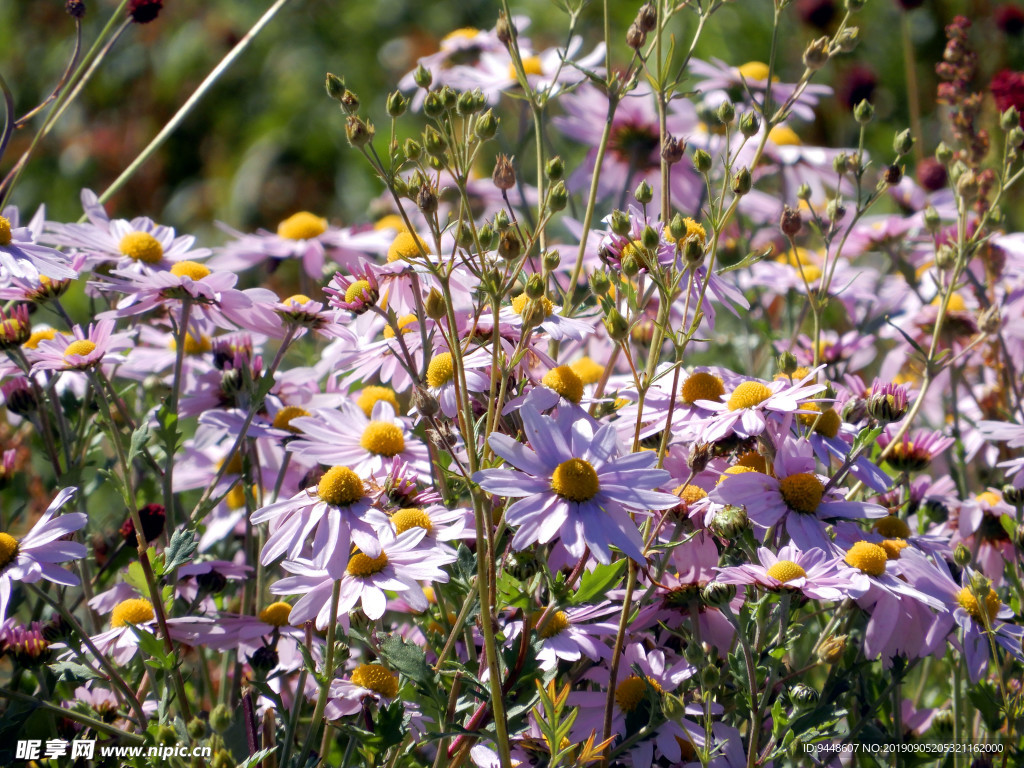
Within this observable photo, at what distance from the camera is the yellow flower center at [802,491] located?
782 mm

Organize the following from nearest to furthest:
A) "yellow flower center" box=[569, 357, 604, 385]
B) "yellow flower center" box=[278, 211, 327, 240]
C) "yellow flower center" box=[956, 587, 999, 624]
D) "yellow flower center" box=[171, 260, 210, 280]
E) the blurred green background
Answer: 1. "yellow flower center" box=[956, 587, 999, 624]
2. "yellow flower center" box=[171, 260, 210, 280]
3. "yellow flower center" box=[569, 357, 604, 385]
4. "yellow flower center" box=[278, 211, 327, 240]
5. the blurred green background

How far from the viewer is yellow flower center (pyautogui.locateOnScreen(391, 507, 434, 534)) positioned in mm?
799

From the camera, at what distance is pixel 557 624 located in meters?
0.80

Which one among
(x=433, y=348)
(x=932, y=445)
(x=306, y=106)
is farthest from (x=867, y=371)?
(x=306, y=106)

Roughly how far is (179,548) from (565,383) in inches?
13.0

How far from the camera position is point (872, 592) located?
0.84 m

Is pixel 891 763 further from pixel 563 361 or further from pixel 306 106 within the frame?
pixel 306 106

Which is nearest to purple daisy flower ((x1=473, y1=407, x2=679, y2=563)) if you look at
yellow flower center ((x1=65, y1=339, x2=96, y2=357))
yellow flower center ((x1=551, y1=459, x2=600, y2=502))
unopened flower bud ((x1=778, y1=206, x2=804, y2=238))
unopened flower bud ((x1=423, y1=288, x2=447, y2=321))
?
yellow flower center ((x1=551, y1=459, x2=600, y2=502))

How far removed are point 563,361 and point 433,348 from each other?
301 mm

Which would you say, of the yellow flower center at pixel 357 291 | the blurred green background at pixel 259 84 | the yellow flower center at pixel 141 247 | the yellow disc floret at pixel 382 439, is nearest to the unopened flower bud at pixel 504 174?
the yellow flower center at pixel 357 291

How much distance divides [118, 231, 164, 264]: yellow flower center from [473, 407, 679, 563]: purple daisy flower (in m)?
0.58

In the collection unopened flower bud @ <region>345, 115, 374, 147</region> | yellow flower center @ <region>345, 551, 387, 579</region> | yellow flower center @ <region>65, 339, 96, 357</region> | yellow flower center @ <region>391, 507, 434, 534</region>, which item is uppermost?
unopened flower bud @ <region>345, 115, 374, 147</region>

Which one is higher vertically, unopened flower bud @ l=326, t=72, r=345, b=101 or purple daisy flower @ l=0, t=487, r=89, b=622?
unopened flower bud @ l=326, t=72, r=345, b=101

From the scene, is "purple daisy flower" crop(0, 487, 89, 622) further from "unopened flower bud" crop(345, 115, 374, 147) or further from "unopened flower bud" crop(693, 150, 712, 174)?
"unopened flower bud" crop(693, 150, 712, 174)
